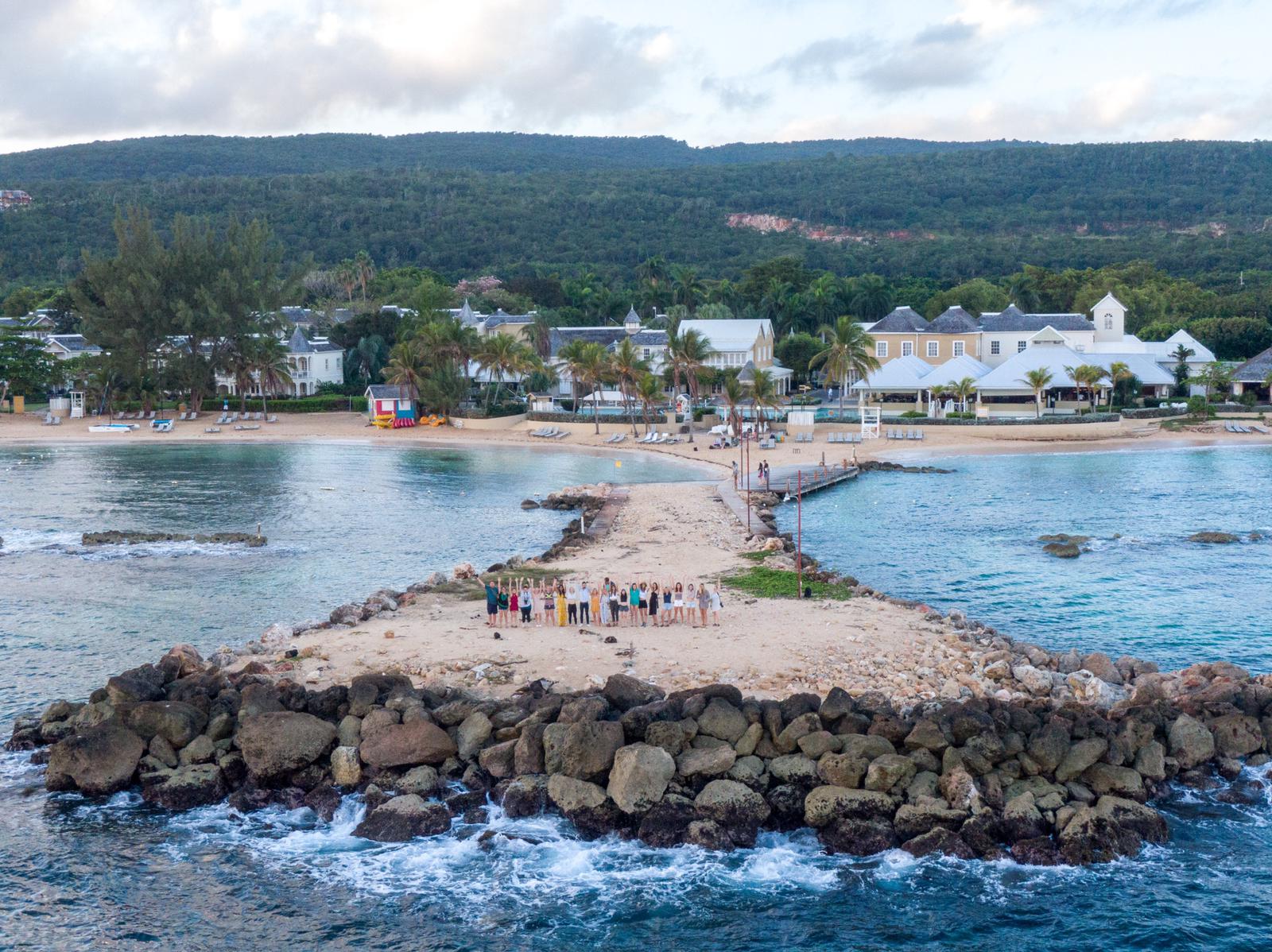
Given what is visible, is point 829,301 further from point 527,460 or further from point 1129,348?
point 527,460

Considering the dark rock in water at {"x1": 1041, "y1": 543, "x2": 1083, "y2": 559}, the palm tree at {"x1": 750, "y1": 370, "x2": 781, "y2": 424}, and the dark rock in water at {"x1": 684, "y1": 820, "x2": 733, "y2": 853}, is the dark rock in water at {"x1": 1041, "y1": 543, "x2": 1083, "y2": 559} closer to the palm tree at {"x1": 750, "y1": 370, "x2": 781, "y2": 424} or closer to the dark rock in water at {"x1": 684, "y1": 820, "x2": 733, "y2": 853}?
the dark rock in water at {"x1": 684, "y1": 820, "x2": 733, "y2": 853}

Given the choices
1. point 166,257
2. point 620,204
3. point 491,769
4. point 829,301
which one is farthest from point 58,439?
point 620,204

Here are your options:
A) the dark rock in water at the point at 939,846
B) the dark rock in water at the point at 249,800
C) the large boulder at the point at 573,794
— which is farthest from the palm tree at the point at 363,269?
the dark rock in water at the point at 939,846

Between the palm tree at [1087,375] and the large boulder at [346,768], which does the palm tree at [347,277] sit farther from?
the large boulder at [346,768]

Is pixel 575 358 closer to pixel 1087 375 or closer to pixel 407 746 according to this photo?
pixel 1087 375

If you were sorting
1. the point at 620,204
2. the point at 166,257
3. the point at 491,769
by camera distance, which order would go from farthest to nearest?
the point at 620,204 < the point at 166,257 < the point at 491,769

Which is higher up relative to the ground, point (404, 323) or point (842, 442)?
point (404, 323)

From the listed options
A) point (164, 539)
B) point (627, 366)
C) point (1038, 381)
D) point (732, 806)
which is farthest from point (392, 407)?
point (732, 806)
